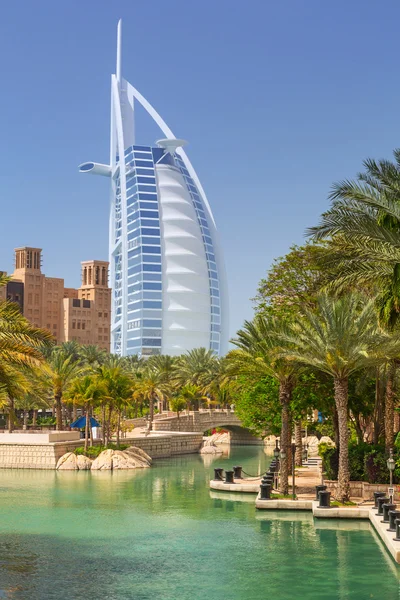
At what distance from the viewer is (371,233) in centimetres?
2453

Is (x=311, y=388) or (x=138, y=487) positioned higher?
(x=311, y=388)

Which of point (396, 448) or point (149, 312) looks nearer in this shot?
point (396, 448)

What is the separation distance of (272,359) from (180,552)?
10.7 metres

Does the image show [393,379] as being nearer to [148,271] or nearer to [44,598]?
[44,598]

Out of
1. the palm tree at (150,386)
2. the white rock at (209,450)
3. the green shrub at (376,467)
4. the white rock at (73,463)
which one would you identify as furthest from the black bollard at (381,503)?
the palm tree at (150,386)

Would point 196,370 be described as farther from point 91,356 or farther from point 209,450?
point 209,450

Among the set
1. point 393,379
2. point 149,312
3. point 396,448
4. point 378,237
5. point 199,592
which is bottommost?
point 199,592

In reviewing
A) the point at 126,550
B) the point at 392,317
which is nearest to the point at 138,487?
the point at 126,550

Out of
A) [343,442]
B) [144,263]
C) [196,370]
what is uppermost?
[144,263]

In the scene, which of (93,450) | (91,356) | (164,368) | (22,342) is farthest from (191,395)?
(22,342)

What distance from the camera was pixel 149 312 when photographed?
199m

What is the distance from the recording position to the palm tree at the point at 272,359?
3569 cm

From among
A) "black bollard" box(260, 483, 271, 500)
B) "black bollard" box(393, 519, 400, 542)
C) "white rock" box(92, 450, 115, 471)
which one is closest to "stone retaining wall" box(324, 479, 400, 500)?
"black bollard" box(260, 483, 271, 500)

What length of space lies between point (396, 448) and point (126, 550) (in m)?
11.9
